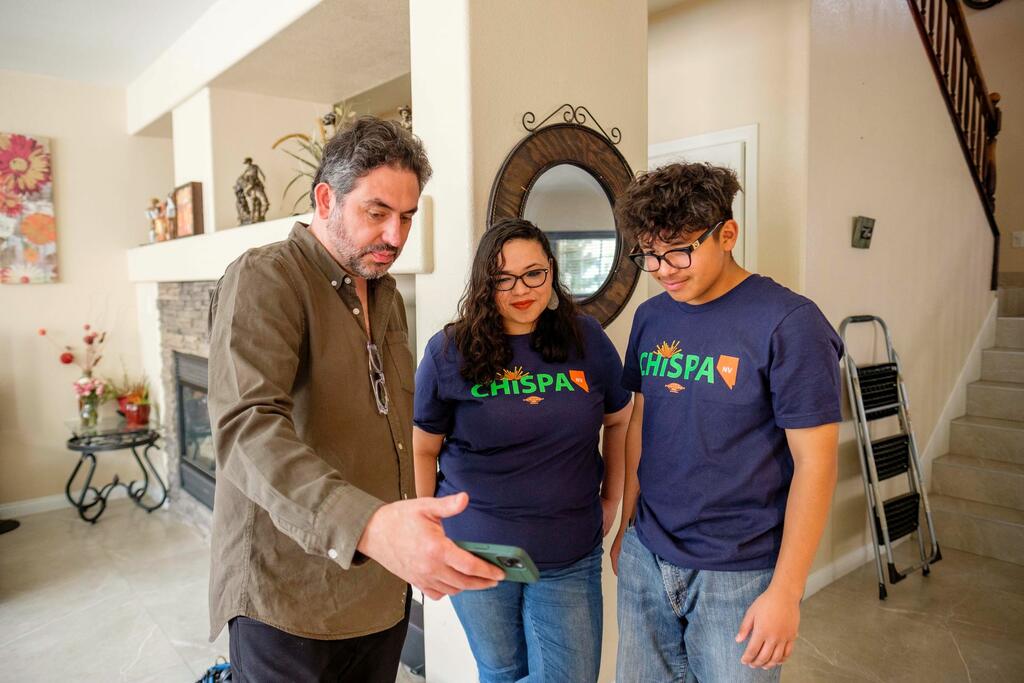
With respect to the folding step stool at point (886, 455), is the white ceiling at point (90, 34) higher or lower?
higher

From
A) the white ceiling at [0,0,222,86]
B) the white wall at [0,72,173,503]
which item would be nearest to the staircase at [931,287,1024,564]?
the white ceiling at [0,0,222,86]

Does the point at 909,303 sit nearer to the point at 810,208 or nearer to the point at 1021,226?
the point at 810,208

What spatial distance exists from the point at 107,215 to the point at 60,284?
560 millimetres

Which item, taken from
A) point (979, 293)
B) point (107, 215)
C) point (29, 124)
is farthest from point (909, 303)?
point (29, 124)

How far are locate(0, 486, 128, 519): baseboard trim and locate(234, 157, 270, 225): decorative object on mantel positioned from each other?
2.62 meters

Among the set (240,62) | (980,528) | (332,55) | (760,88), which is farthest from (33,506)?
(980,528)

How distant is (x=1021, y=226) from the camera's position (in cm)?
508

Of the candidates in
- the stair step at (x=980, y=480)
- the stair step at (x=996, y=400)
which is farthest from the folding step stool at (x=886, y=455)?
the stair step at (x=996, y=400)

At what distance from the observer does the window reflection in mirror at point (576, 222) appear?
208 cm

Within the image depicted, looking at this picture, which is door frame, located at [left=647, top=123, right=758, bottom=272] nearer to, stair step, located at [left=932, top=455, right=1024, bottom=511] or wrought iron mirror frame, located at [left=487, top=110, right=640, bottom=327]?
wrought iron mirror frame, located at [left=487, top=110, right=640, bottom=327]

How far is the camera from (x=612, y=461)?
175 cm

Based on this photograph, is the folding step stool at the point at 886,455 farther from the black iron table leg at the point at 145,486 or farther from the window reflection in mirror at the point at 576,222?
the black iron table leg at the point at 145,486

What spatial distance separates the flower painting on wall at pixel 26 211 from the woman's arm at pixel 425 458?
4051 mm

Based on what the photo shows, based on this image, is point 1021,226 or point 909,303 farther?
point 1021,226
